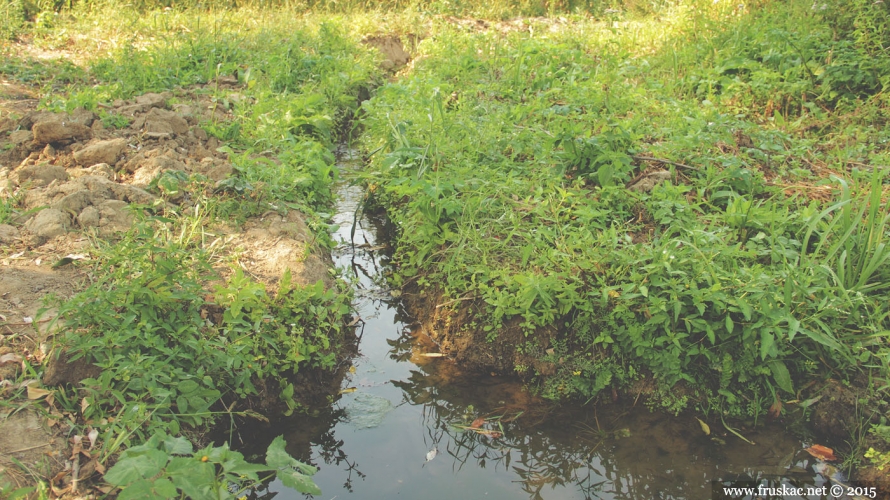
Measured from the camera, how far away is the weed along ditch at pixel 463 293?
2701mm

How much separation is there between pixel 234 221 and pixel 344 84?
125 inches

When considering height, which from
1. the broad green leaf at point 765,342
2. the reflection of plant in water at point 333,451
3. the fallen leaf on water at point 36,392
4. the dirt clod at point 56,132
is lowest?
the reflection of plant in water at point 333,451

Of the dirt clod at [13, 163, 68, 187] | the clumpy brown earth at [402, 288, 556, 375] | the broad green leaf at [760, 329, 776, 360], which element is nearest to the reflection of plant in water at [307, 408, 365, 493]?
the clumpy brown earth at [402, 288, 556, 375]

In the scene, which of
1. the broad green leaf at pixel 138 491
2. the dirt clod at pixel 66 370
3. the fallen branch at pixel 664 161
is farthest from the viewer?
the fallen branch at pixel 664 161

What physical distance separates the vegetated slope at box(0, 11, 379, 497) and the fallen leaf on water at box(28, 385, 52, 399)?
0.7 inches

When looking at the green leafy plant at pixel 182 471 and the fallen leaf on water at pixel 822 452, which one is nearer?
the green leafy plant at pixel 182 471

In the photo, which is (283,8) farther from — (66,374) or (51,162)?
(66,374)

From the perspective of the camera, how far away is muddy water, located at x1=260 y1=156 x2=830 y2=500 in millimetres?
2762

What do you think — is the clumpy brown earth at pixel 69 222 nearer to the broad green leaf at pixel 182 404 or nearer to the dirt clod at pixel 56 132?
the dirt clod at pixel 56 132

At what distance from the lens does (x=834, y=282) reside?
3.23 meters

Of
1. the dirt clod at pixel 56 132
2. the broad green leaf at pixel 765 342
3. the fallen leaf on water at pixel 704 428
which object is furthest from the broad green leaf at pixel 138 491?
the dirt clod at pixel 56 132

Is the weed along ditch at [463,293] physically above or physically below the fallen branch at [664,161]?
below

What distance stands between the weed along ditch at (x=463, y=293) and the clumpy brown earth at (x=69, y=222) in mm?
17

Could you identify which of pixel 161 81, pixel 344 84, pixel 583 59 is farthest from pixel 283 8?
pixel 583 59
